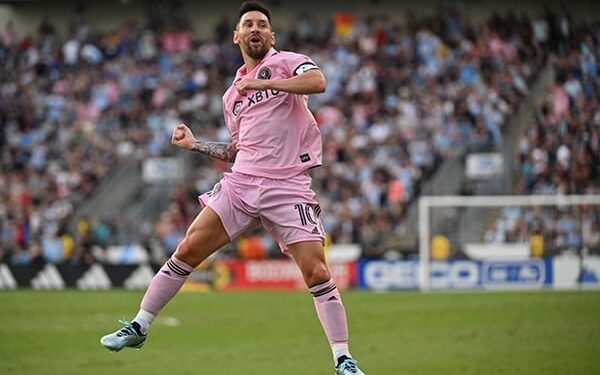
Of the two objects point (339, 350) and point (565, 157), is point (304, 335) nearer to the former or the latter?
point (339, 350)

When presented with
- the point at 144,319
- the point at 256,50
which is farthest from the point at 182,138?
the point at 144,319

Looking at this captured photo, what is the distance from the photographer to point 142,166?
33562 millimetres

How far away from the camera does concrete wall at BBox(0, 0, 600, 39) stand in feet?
115

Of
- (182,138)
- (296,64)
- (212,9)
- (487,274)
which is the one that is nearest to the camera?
(296,64)

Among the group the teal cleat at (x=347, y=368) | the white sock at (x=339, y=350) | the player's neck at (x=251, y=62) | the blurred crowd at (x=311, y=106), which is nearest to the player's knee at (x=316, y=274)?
the white sock at (x=339, y=350)

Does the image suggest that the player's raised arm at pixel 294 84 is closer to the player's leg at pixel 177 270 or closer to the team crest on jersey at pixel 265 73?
the team crest on jersey at pixel 265 73

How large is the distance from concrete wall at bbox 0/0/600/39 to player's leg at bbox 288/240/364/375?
25.7 m

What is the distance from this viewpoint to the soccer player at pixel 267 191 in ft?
29.2

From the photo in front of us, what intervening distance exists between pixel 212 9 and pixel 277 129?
1204 inches

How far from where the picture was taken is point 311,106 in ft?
109

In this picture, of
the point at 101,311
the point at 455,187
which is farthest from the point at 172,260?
the point at 455,187

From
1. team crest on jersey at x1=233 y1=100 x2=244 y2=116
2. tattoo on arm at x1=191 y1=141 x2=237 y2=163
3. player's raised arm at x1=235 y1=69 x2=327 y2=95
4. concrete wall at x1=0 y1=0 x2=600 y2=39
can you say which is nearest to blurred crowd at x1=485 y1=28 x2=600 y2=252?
concrete wall at x1=0 y1=0 x2=600 y2=39

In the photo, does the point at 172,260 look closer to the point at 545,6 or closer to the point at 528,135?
the point at 528,135

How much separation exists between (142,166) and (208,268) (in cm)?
598
